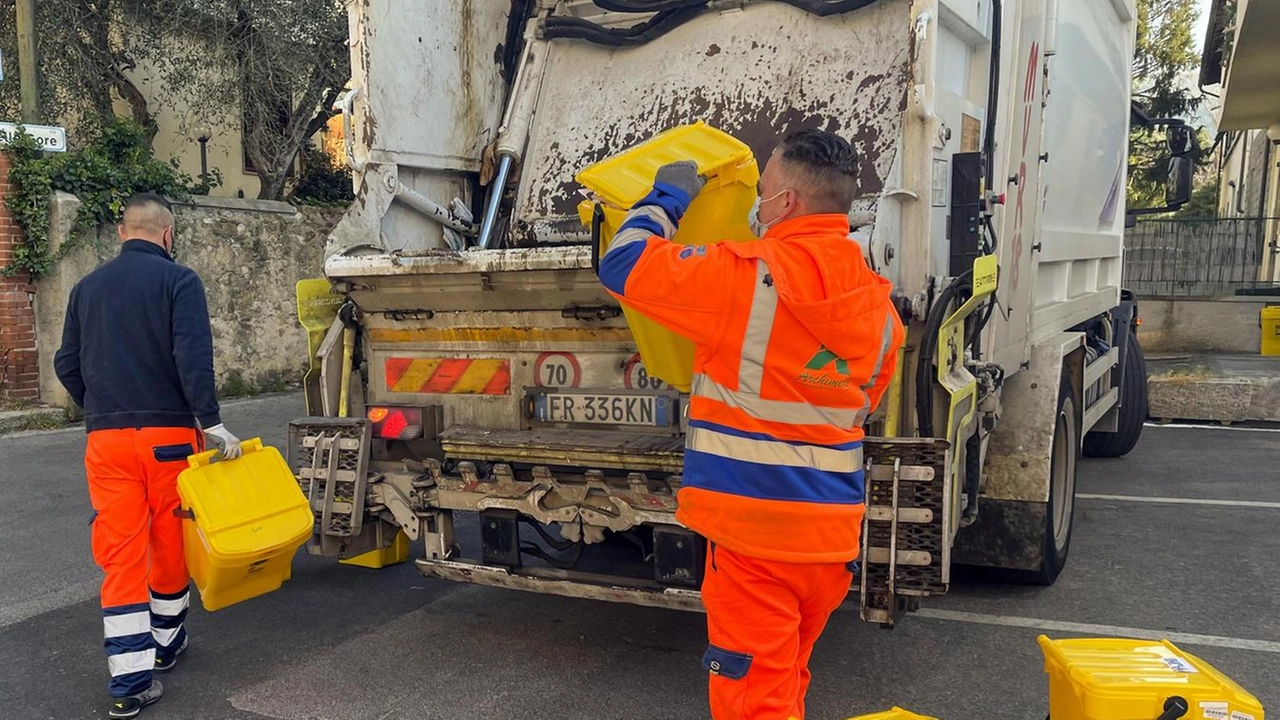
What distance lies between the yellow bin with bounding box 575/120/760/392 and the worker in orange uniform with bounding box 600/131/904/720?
0.31m

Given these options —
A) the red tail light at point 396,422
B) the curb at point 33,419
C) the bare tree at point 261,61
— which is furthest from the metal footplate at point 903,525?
the bare tree at point 261,61

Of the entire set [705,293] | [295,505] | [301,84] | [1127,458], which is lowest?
[1127,458]

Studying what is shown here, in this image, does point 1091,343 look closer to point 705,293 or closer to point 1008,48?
point 1008,48

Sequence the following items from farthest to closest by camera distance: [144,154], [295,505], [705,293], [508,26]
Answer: [144,154], [508,26], [295,505], [705,293]

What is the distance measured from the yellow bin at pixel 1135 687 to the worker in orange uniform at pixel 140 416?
2.69 meters

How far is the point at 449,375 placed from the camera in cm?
381

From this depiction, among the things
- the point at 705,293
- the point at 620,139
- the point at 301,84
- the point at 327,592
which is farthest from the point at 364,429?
the point at 301,84

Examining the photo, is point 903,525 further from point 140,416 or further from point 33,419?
point 33,419

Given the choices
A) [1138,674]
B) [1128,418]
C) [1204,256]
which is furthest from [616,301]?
[1204,256]

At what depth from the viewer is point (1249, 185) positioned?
23.6 m

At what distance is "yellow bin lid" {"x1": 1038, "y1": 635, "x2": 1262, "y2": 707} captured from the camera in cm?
211

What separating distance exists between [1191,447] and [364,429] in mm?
7093

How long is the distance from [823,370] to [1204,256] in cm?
1460

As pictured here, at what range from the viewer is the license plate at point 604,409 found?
3383 mm
